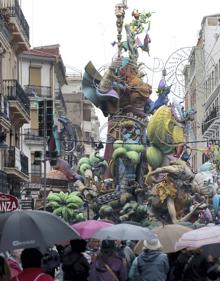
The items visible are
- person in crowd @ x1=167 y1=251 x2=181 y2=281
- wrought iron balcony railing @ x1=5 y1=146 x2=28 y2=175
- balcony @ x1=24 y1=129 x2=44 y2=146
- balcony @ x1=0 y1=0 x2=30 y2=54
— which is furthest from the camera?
balcony @ x1=24 y1=129 x2=44 y2=146

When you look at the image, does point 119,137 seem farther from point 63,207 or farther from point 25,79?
point 25,79

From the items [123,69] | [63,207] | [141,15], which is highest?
[141,15]

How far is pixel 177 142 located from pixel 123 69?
8544 mm

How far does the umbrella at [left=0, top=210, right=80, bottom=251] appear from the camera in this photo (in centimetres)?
868

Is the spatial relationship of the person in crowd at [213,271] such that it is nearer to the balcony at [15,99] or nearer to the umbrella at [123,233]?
the umbrella at [123,233]

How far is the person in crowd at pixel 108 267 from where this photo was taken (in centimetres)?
1080

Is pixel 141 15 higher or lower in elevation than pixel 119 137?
higher

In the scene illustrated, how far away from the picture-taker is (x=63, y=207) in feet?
116

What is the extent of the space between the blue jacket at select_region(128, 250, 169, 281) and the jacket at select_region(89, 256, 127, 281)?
0.15 meters

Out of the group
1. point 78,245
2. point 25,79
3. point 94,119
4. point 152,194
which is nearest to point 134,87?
point 152,194

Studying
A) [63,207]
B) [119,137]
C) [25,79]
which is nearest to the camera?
[63,207]

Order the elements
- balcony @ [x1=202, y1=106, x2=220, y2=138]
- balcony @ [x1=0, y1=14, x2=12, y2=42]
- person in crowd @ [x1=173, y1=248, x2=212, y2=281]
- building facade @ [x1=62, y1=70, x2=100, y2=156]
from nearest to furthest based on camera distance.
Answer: person in crowd @ [x1=173, y1=248, x2=212, y2=281] < balcony @ [x1=0, y1=14, x2=12, y2=42] < balcony @ [x1=202, y1=106, x2=220, y2=138] < building facade @ [x1=62, y1=70, x2=100, y2=156]

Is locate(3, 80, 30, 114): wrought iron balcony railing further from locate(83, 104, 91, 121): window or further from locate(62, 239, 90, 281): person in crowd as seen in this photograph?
locate(83, 104, 91, 121): window

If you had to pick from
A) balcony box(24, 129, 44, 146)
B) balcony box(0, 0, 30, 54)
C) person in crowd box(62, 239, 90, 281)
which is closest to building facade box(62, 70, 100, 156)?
balcony box(24, 129, 44, 146)
